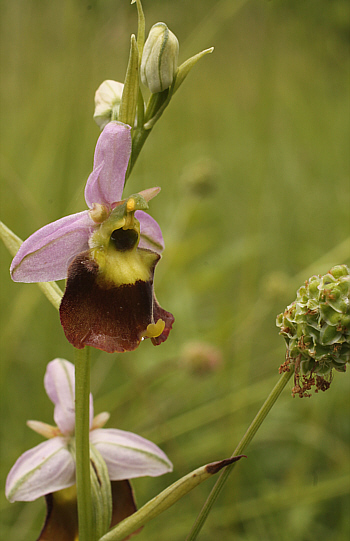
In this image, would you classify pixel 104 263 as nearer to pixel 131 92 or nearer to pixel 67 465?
pixel 131 92

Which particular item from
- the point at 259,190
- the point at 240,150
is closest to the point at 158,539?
the point at 259,190

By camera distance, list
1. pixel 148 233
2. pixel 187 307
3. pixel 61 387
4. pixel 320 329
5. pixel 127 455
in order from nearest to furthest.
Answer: pixel 320 329
pixel 148 233
pixel 127 455
pixel 61 387
pixel 187 307

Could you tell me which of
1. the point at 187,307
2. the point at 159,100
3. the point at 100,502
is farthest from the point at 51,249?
the point at 187,307

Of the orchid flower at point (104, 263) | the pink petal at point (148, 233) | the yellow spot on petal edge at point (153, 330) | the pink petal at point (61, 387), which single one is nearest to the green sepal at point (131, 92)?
the orchid flower at point (104, 263)

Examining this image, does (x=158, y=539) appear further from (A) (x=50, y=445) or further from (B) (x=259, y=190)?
(B) (x=259, y=190)

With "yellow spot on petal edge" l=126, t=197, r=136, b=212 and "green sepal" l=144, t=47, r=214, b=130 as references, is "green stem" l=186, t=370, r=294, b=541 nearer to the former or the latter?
"yellow spot on petal edge" l=126, t=197, r=136, b=212

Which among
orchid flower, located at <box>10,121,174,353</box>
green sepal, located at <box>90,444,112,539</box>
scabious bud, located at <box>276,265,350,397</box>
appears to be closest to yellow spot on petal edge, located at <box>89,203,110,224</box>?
orchid flower, located at <box>10,121,174,353</box>
